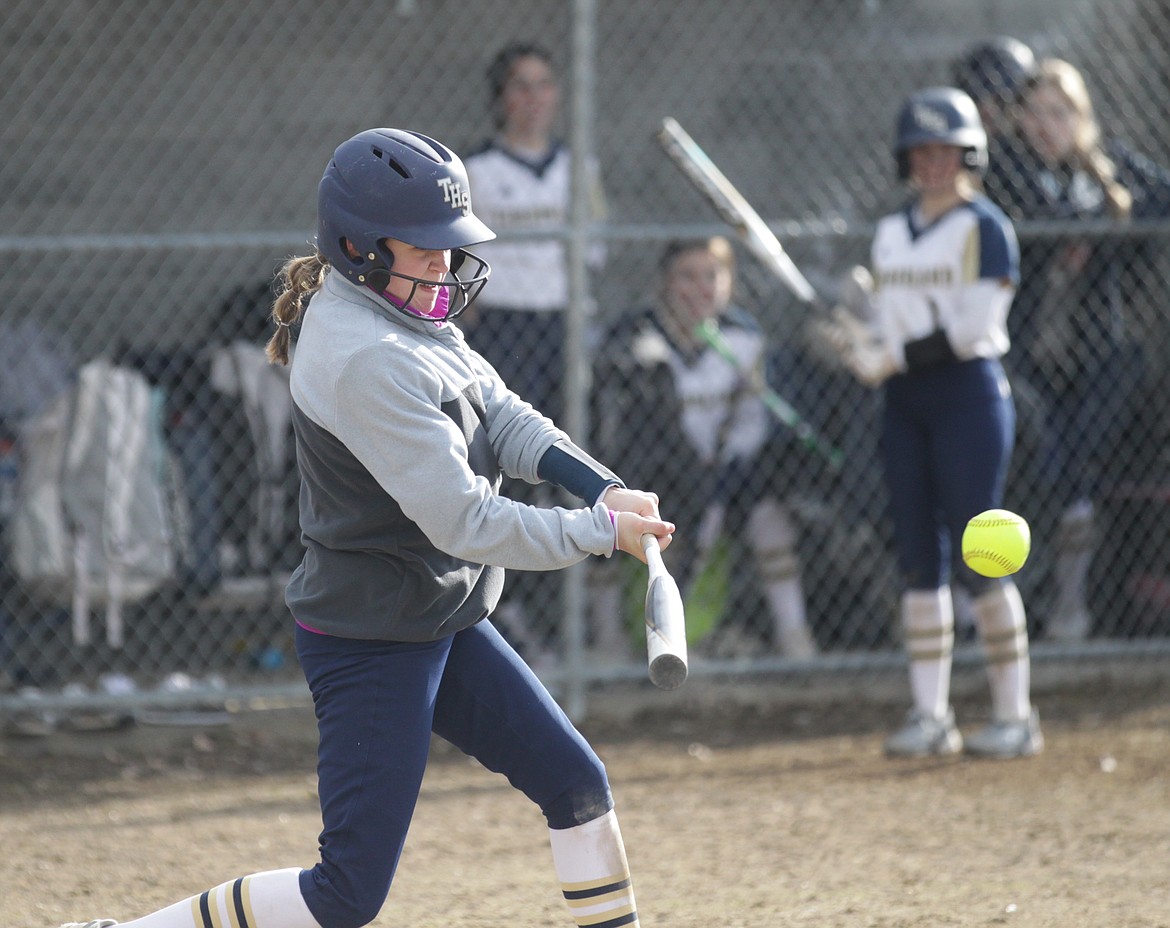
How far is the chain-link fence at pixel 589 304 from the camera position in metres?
5.80

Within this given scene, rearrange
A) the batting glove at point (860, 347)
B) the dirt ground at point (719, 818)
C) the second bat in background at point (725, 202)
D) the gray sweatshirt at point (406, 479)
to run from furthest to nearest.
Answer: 1. the batting glove at point (860, 347)
2. the second bat in background at point (725, 202)
3. the dirt ground at point (719, 818)
4. the gray sweatshirt at point (406, 479)

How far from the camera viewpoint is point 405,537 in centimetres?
269

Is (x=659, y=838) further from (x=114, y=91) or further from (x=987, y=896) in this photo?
(x=114, y=91)

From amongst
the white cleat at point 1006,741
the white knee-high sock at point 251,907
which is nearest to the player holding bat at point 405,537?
the white knee-high sock at point 251,907

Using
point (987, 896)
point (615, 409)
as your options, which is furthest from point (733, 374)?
point (987, 896)

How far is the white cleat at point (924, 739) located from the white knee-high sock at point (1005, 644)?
0.19m

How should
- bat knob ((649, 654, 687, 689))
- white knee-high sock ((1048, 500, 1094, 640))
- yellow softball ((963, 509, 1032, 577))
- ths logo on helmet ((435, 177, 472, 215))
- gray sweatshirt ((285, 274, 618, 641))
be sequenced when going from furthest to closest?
white knee-high sock ((1048, 500, 1094, 640)) → yellow softball ((963, 509, 1032, 577)) → ths logo on helmet ((435, 177, 472, 215)) → gray sweatshirt ((285, 274, 618, 641)) → bat knob ((649, 654, 687, 689))

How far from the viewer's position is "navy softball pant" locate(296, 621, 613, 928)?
2641 mm

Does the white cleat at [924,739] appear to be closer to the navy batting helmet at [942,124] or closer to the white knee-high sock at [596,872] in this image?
the navy batting helmet at [942,124]

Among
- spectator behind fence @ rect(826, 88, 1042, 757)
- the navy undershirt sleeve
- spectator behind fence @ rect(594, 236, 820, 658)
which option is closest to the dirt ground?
spectator behind fence @ rect(826, 88, 1042, 757)

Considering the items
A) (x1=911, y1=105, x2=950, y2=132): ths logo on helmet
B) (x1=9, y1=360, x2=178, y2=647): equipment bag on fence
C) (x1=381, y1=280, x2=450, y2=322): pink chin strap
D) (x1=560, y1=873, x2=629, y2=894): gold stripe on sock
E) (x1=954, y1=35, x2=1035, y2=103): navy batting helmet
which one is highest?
(x1=954, y1=35, x2=1035, y2=103): navy batting helmet

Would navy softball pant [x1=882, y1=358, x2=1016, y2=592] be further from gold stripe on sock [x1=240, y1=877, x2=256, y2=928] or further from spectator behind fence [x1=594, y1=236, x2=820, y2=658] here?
gold stripe on sock [x1=240, y1=877, x2=256, y2=928]

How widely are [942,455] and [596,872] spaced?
8.21 ft

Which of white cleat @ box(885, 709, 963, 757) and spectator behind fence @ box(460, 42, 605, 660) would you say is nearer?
white cleat @ box(885, 709, 963, 757)
